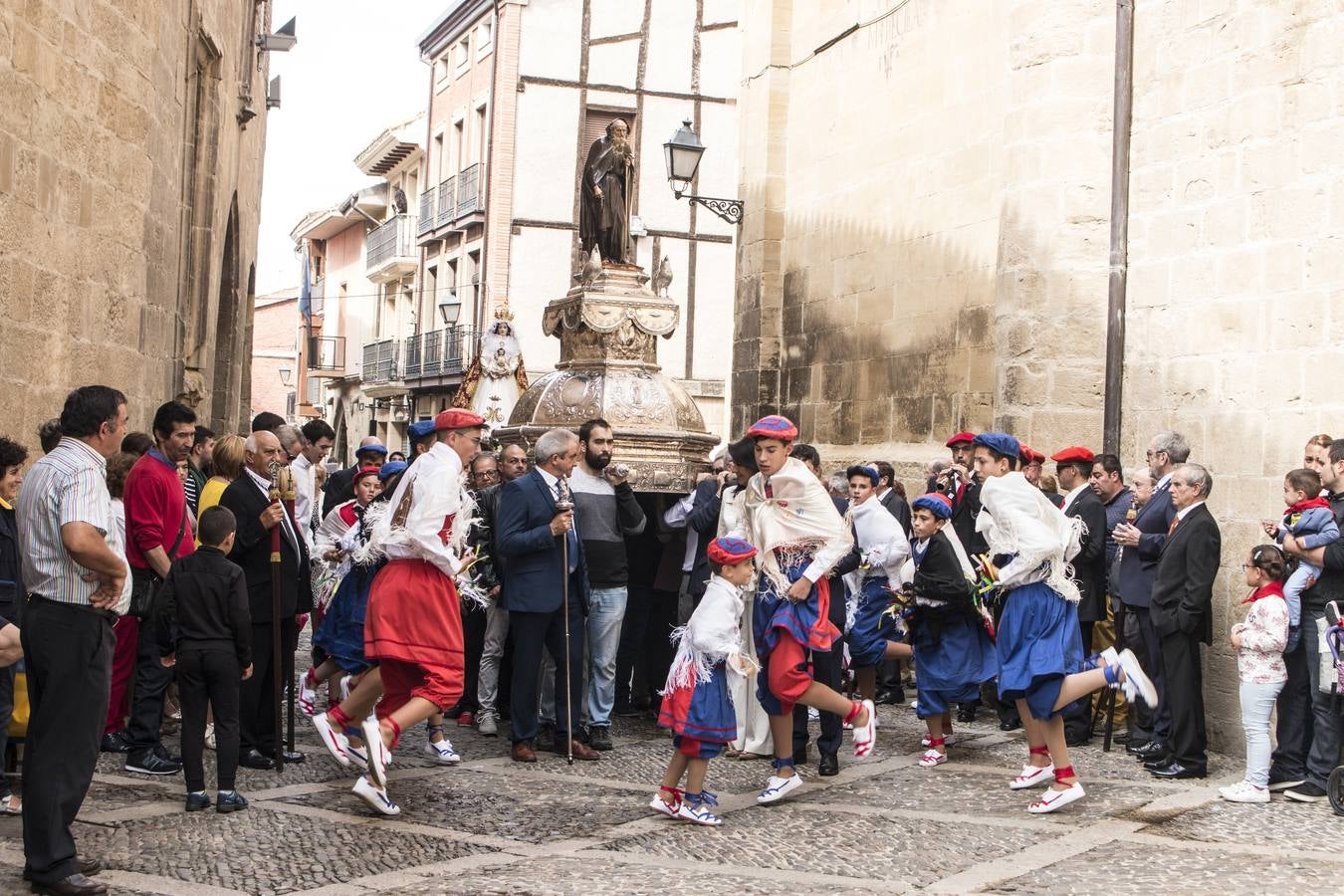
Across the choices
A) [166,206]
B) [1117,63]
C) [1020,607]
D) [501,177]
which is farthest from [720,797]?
[501,177]

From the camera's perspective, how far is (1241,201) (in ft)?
31.3

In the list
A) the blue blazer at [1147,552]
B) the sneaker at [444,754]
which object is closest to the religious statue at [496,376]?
the sneaker at [444,754]

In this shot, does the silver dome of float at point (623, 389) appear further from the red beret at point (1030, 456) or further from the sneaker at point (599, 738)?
the red beret at point (1030, 456)

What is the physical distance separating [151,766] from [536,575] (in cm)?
221

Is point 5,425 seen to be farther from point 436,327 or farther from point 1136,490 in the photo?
point 436,327

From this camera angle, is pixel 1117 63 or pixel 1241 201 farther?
pixel 1117 63

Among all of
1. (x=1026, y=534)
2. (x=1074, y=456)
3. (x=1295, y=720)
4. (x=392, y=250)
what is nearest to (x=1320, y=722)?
(x=1295, y=720)

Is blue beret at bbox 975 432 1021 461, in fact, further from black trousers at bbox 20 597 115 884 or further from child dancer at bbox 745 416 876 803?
black trousers at bbox 20 597 115 884

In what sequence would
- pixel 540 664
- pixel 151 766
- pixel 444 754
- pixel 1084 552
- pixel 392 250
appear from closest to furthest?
1. pixel 151 766
2. pixel 444 754
3. pixel 540 664
4. pixel 1084 552
5. pixel 392 250

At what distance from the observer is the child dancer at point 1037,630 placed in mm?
7652

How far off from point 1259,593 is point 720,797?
289 centimetres

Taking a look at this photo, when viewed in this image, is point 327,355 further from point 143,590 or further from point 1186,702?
point 1186,702

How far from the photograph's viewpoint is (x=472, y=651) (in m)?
10.3

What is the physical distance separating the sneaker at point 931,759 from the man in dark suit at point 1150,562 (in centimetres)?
114
